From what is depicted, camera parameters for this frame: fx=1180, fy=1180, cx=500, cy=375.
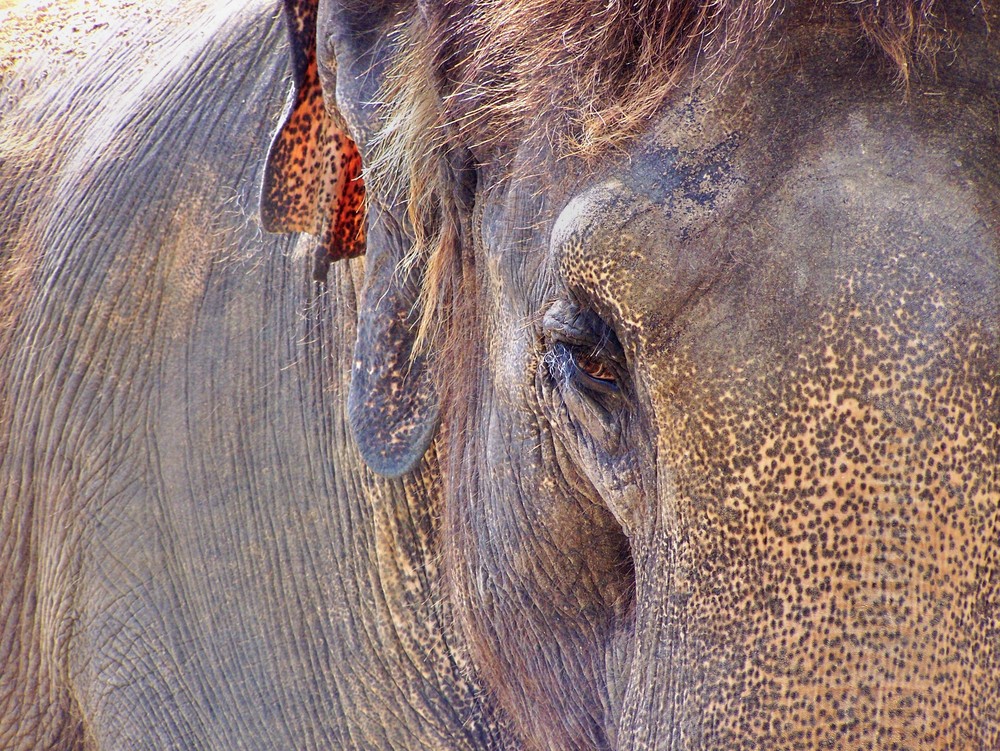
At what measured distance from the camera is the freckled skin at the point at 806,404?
3.22 ft

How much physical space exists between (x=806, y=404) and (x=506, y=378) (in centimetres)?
55

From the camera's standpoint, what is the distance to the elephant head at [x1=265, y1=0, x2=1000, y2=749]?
0.99 m

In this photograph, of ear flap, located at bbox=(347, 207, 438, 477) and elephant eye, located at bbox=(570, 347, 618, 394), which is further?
ear flap, located at bbox=(347, 207, 438, 477)

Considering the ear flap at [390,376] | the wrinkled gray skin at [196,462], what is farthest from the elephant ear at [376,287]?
the wrinkled gray skin at [196,462]

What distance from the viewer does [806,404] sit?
102cm

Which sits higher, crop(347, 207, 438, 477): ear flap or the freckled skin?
the freckled skin

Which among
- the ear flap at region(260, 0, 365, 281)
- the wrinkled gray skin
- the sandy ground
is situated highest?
the sandy ground

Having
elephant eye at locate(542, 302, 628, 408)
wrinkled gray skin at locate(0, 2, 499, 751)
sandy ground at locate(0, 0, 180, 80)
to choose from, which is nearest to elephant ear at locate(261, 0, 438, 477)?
wrinkled gray skin at locate(0, 2, 499, 751)

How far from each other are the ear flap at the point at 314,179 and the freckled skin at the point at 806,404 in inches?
32.4

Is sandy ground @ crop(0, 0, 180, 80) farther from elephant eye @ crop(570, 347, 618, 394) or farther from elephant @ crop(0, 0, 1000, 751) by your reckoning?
elephant eye @ crop(570, 347, 618, 394)

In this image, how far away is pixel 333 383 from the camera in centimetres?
215

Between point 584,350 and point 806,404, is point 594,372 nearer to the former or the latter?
point 584,350

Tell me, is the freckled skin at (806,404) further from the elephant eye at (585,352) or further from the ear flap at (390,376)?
the ear flap at (390,376)

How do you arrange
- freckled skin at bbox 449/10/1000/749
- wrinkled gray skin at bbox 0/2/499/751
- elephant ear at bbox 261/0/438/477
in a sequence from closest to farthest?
freckled skin at bbox 449/10/1000/749
elephant ear at bbox 261/0/438/477
wrinkled gray skin at bbox 0/2/499/751
